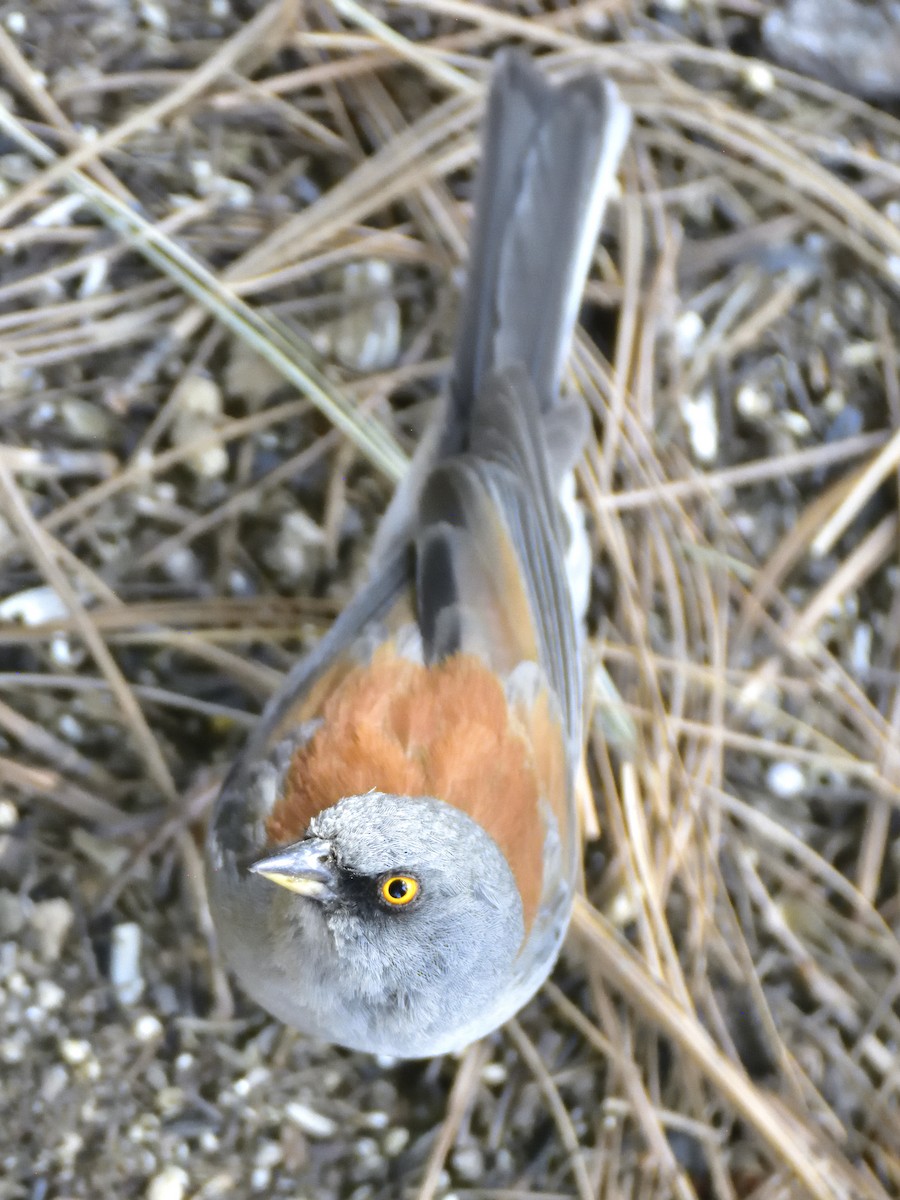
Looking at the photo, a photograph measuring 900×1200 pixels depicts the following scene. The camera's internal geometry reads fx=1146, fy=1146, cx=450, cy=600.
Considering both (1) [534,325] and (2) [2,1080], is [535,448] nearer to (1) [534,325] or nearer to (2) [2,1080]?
(1) [534,325]

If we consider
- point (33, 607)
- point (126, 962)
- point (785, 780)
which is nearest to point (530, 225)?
point (33, 607)

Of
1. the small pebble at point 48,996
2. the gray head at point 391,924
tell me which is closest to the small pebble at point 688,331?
the gray head at point 391,924

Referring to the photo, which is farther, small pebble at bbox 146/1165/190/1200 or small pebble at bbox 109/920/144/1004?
small pebble at bbox 109/920/144/1004

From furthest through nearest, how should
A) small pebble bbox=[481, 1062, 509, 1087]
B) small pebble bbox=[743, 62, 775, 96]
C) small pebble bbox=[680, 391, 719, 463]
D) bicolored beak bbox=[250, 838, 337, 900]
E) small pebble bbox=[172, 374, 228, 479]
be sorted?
small pebble bbox=[743, 62, 775, 96] < small pebble bbox=[680, 391, 719, 463] < small pebble bbox=[172, 374, 228, 479] < small pebble bbox=[481, 1062, 509, 1087] < bicolored beak bbox=[250, 838, 337, 900]

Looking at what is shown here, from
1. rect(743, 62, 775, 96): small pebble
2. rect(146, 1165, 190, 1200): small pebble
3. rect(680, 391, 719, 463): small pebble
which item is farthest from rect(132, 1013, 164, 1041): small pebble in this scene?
rect(743, 62, 775, 96): small pebble

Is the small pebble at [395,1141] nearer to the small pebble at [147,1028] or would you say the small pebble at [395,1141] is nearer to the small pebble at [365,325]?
the small pebble at [147,1028]

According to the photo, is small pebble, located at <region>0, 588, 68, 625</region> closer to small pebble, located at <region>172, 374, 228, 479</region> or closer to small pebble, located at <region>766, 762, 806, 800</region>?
small pebble, located at <region>172, 374, 228, 479</region>

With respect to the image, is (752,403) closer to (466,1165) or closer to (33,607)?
(33,607)
